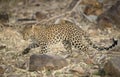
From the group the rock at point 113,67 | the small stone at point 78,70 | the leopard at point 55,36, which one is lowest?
the small stone at point 78,70

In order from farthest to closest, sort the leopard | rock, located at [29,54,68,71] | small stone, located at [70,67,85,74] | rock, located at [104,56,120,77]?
the leopard
small stone, located at [70,67,85,74]
rock, located at [29,54,68,71]
rock, located at [104,56,120,77]

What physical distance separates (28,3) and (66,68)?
7.84 metres

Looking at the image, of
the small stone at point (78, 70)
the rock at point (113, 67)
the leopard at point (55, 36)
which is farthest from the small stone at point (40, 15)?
the rock at point (113, 67)

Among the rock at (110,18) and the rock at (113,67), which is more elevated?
the rock at (110,18)

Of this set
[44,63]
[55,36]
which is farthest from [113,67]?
[55,36]

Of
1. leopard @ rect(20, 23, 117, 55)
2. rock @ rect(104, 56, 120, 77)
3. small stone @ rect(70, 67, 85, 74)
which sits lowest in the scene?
small stone @ rect(70, 67, 85, 74)

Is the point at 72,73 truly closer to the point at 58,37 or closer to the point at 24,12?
the point at 58,37

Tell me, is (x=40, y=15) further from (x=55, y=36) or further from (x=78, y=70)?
(x=78, y=70)

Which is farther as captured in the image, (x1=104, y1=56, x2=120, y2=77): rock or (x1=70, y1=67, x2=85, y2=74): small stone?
(x1=70, y1=67, x2=85, y2=74): small stone

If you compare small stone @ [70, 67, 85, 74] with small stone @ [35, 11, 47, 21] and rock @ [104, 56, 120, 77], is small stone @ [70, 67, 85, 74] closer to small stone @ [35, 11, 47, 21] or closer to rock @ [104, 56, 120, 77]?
rock @ [104, 56, 120, 77]

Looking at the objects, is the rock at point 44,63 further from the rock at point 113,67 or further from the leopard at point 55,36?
the rock at point 113,67

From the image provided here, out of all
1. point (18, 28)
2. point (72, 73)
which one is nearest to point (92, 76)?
point (72, 73)

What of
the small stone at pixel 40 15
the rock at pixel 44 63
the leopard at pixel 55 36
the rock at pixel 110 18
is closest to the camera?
the rock at pixel 44 63

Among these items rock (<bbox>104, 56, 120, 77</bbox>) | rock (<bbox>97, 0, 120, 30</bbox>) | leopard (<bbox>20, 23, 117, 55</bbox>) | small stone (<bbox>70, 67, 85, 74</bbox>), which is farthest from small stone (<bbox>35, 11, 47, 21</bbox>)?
rock (<bbox>104, 56, 120, 77</bbox>)
